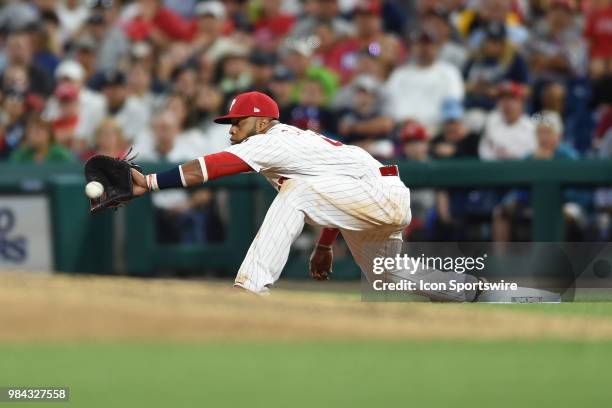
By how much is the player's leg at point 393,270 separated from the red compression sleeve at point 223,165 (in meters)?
0.92

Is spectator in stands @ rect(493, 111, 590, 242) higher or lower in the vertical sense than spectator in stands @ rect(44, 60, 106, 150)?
lower

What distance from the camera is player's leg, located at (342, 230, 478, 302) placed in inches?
281

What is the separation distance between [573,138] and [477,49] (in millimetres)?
1234

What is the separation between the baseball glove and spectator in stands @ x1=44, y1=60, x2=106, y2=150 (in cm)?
728

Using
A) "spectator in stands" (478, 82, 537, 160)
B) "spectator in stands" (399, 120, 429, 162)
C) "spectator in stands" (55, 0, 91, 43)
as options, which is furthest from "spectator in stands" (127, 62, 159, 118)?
"spectator in stands" (478, 82, 537, 160)

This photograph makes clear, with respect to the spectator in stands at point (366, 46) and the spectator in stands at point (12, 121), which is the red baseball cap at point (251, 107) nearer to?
the spectator in stands at point (366, 46)

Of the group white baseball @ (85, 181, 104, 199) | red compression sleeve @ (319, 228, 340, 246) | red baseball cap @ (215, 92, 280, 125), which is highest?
red baseball cap @ (215, 92, 280, 125)

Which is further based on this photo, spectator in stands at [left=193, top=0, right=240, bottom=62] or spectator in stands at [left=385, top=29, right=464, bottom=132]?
spectator in stands at [left=193, top=0, right=240, bottom=62]

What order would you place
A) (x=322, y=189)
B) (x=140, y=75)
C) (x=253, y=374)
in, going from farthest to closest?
1. (x=140, y=75)
2. (x=253, y=374)
3. (x=322, y=189)

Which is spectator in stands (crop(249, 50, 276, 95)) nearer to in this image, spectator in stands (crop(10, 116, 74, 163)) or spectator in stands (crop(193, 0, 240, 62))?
spectator in stands (crop(193, 0, 240, 62))

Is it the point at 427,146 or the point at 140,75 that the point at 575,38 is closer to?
the point at 427,146

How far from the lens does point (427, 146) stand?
1326cm

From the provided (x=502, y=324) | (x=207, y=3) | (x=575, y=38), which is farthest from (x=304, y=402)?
(x=207, y=3)

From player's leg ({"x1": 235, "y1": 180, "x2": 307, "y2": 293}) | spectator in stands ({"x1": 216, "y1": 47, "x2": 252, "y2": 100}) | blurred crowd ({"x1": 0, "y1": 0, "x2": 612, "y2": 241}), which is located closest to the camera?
player's leg ({"x1": 235, "y1": 180, "x2": 307, "y2": 293})
